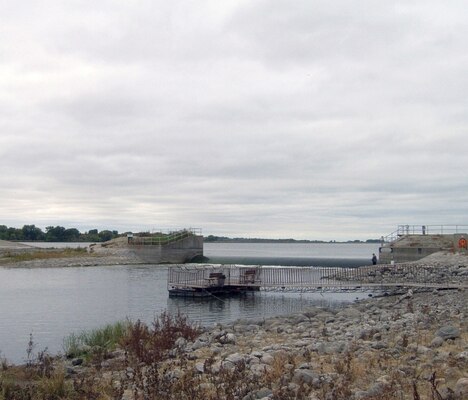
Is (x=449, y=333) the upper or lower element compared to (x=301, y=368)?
upper

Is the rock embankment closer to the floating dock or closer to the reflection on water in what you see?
the reflection on water

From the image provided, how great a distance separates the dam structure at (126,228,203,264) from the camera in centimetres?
8569

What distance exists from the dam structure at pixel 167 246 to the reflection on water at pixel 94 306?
111ft

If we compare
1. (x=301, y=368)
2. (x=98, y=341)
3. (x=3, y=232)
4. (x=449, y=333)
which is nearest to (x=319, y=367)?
(x=301, y=368)

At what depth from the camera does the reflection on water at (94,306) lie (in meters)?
24.2

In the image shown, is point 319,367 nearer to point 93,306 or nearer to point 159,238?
point 93,306

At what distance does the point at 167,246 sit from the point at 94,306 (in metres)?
52.9

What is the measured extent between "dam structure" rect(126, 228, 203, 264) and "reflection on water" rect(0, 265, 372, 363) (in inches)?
1327

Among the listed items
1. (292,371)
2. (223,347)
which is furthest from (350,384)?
(223,347)

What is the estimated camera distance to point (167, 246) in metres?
86.9

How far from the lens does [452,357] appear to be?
10000mm

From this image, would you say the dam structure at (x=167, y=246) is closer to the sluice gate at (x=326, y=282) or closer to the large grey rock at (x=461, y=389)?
the sluice gate at (x=326, y=282)

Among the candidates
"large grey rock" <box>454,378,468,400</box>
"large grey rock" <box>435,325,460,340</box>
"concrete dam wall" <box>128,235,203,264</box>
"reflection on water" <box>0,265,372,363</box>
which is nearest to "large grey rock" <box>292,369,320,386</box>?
"large grey rock" <box>454,378,468,400</box>

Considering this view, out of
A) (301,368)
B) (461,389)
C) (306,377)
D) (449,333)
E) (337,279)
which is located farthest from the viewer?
(337,279)
